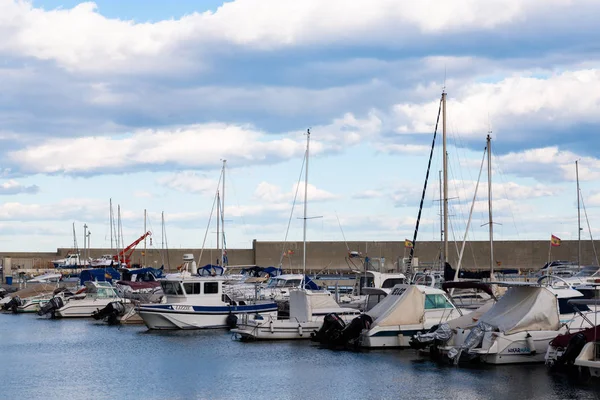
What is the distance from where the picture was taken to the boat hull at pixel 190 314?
39656mm

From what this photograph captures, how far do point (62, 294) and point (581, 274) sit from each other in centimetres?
2972

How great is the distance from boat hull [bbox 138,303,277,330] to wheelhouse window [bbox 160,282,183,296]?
2.11 feet

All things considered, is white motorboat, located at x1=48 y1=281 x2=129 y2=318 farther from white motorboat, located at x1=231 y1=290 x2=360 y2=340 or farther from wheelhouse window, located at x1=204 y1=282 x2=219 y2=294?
white motorboat, located at x1=231 y1=290 x2=360 y2=340

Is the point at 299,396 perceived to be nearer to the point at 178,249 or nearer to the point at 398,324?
the point at 398,324

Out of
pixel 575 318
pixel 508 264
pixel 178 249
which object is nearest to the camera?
pixel 575 318

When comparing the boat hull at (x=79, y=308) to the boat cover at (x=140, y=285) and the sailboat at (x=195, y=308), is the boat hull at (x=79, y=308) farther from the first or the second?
the sailboat at (x=195, y=308)

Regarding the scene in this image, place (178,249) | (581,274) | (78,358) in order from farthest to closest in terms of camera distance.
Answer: (178,249) < (581,274) < (78,358)

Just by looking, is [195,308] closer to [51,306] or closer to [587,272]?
[51,306]

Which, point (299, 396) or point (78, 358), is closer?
point (299, 396)

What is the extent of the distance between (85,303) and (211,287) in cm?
1221

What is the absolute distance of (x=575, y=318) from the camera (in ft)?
92.4

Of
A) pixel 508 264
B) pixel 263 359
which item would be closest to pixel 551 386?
pixel 263 359

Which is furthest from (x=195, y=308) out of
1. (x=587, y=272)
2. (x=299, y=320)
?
(x=587, y=272)

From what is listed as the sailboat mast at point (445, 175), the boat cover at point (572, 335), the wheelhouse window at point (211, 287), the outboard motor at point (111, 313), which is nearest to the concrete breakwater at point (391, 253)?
the outboard motor at point (111, 313)
